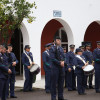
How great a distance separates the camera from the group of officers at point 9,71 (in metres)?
8.35

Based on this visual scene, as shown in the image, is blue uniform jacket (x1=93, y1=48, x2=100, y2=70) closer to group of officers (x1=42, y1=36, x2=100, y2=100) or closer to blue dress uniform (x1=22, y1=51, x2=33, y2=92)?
group of officers (x1=42, y1=36, x2=100, y2=100)

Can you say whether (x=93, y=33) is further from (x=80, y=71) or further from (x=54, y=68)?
(x=54, y=68)

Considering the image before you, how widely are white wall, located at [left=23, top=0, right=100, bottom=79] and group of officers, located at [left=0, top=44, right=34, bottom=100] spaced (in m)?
3.53

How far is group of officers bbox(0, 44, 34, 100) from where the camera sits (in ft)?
27.4

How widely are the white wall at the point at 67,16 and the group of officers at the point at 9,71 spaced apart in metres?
3.53

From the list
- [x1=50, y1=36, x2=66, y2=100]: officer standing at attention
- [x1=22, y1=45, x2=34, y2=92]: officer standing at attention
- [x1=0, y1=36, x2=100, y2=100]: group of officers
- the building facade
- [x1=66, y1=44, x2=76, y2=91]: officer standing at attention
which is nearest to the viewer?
[x1=0, y1=36, x2=100, y2=100]: group of officers

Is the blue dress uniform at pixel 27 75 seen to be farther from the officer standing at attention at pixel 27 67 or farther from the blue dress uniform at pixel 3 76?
the blue dress uniform at pixel 3 76

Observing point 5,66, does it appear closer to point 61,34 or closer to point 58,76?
point 58,76

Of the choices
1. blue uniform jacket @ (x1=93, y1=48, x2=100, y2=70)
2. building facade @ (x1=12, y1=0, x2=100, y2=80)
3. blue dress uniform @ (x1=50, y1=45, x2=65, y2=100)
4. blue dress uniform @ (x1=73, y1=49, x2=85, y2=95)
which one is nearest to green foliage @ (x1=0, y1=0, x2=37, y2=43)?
blue dress uniform @ (x1=73, y1=49, x2=85, y2=95)

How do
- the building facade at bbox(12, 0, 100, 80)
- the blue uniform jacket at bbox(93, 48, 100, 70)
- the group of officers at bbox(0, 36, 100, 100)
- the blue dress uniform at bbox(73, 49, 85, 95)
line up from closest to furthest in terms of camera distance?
the group of officers at bbox(0, 36, 100, 100) < the blue dress uniform at bbox(73, 49, 85, 95) < the blue uniform jacket at bbox(93, 48, 100, 70) < the building facade at bbox(12, 0, 100, 80)

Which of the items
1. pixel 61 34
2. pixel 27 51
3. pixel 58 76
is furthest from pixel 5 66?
pixel 61 34

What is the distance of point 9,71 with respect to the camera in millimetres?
8375

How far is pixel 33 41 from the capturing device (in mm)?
15305

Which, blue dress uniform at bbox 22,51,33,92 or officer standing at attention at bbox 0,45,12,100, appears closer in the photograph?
officer standing at attention at bbox 0,45,12,100
